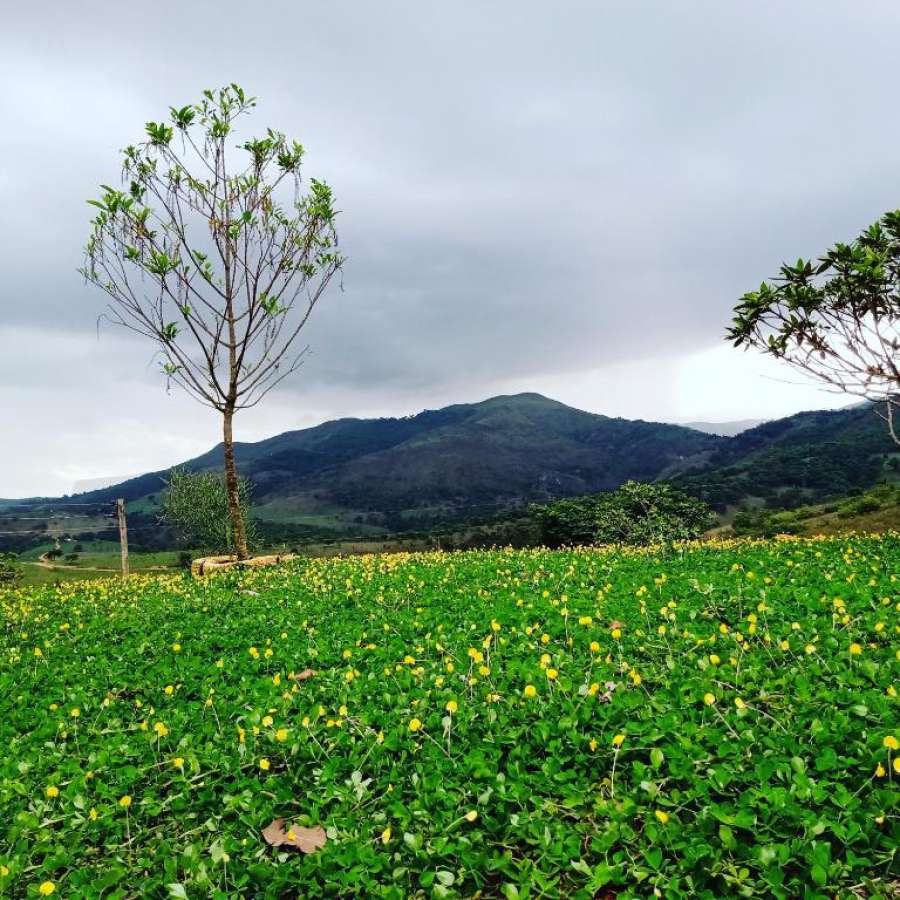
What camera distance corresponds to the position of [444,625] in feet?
30.3

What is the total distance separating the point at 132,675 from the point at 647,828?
7.57m

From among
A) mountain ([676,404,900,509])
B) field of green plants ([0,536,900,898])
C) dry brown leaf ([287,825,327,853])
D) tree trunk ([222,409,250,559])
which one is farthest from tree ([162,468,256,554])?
mountain ([676,404,900,509])

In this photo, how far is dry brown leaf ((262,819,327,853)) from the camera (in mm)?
4285

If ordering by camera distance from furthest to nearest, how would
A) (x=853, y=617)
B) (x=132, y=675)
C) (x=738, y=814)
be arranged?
(x=132, y=675) < (x=853, y=617) < (x=738, y=814)

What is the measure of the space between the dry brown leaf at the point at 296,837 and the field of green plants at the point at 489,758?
0.02 metres

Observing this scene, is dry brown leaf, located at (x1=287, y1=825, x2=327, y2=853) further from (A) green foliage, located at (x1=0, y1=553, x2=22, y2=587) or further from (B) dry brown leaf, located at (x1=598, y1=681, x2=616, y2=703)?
(A) green foliage, located at (x1=0, y1=553, x2=22, y2=587)

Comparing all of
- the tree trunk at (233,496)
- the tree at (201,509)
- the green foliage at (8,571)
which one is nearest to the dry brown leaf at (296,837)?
the tree trunk at (233,496)

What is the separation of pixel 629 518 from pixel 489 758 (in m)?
38.9

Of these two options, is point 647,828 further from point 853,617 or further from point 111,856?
point 853,617

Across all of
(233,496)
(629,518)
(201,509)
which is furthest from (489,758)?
(201,509)

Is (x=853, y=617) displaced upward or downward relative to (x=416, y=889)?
upward

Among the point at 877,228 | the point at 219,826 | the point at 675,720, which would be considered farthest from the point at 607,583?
the point at 877,228

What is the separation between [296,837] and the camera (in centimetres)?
435

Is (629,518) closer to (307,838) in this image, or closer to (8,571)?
(8,571)
